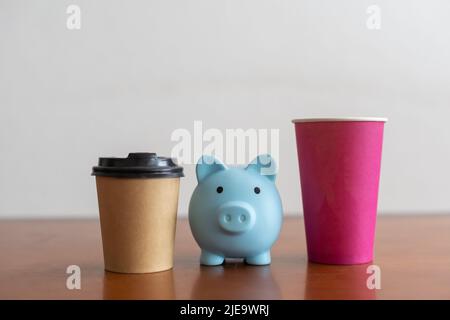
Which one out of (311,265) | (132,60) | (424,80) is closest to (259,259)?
(311,265)

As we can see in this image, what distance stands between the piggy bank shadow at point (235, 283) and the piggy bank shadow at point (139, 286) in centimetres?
3

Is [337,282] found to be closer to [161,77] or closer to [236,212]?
[236,212]

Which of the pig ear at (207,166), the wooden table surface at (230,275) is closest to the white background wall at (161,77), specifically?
the wooden table surface at (230,275)

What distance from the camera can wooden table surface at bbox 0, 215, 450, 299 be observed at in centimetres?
63

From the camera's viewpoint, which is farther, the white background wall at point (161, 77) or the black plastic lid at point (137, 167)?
the white background wall at point (161, 77)

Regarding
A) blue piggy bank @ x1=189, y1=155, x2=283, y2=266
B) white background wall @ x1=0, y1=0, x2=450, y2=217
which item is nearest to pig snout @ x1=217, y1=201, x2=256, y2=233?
blue piggy bank @ x1=189, y1=155, x2=283, y2=266

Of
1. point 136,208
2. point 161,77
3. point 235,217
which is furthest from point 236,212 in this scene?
point 161,77

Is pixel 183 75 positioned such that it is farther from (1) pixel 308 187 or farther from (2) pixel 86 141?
(1) pixel 308 187

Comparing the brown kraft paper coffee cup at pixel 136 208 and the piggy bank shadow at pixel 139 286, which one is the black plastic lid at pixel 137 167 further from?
the piggy bank shadow at pixel 139 286

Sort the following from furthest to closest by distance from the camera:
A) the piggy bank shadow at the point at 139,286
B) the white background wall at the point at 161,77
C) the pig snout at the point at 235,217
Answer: the white background wall at the point at 161,77 < the pig snout at the point at 235,217 < the piggy bank shadow at the point at 139,286

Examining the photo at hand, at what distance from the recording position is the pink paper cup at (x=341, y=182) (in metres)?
0.77

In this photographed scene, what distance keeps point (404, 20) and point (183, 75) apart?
58 cm

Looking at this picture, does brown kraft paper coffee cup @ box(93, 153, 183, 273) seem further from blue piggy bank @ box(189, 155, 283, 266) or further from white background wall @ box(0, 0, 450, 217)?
white background wall @ box(0, 0, 450, 217)

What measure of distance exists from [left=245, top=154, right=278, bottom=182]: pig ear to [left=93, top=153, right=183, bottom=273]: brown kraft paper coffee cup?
108mm
